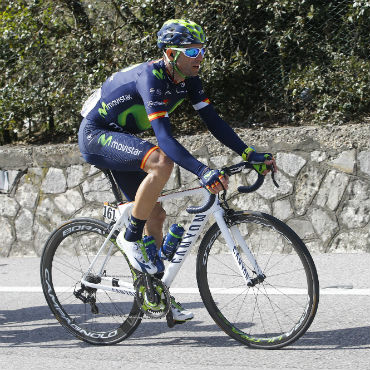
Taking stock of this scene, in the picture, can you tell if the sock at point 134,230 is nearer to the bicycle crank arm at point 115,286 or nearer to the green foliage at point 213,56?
the bicycle crank arm at point 115,286

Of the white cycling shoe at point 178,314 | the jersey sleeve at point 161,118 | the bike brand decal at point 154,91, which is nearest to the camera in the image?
the jersey sleeve at point 161,118

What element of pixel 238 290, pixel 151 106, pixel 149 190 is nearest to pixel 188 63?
pixel 151 106

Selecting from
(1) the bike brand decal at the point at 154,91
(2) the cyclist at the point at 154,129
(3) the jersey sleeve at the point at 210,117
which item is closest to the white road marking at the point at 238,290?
(2) the cyclist at the point at 154,129

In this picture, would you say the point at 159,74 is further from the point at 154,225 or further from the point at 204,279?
the point at 204,279

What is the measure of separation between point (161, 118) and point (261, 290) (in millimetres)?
1388

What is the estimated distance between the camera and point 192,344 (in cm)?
477

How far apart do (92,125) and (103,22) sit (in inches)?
208

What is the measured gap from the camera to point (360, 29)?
8.54m

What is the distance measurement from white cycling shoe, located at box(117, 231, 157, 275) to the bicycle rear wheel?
0.36 feet

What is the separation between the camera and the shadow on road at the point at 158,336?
15.1 feet

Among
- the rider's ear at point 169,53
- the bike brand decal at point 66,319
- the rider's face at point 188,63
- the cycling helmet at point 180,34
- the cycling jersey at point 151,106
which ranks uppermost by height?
the cycling helmet at point 180,34

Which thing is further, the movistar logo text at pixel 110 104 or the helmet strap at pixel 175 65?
the movistar logo text at pixel 110 104

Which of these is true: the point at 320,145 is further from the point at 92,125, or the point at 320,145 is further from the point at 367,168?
the point at 92,125

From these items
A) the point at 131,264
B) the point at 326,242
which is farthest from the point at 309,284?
the point at 326,242
